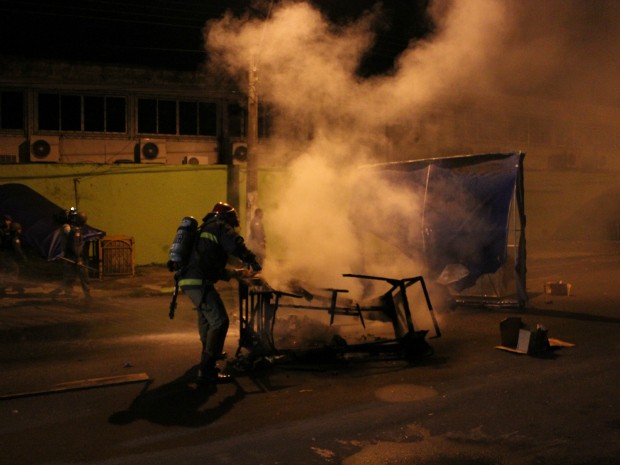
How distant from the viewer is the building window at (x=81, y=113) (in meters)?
16.3

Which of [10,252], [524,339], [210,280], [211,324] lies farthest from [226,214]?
[10,252]

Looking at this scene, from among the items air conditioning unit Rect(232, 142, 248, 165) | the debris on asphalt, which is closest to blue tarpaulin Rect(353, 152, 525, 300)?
the debris on asphalt

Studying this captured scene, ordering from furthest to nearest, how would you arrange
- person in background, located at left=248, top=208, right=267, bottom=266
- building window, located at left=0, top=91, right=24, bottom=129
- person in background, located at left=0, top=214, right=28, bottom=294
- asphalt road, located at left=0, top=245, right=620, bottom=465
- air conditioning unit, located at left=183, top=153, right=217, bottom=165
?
air conditioning unit, located at left=183, top=153, right=217, bottom=165
building window, located at left=0, top=91, right=24, bottom=129
person in background, located at left=248, top=208, right=267, bottom=266
person in background, located at left=0, top=214, right=28, bottom=294
asphalt road, located at left=0, top=245, right=620, bottom=465

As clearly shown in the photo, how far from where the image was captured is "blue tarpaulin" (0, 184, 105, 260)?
12.6 m

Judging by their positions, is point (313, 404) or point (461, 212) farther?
point (461, 212)

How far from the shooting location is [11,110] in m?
16.0

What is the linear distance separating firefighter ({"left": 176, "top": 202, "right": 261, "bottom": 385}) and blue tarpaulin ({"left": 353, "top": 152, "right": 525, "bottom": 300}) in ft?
16.4

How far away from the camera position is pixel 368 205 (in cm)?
1148

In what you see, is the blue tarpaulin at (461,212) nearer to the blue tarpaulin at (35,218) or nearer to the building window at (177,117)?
the blue tarpaulin at (35,218)

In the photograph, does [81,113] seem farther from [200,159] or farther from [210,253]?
[210,253]

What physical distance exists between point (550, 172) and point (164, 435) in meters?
23.5

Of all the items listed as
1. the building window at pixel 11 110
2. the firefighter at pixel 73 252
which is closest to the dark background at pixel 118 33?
the building window at pixel 11 110

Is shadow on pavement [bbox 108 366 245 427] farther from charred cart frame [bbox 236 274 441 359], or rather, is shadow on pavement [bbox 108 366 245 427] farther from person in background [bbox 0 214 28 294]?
person in background [bbox 0 214 28 294]

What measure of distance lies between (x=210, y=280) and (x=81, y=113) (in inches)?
487
